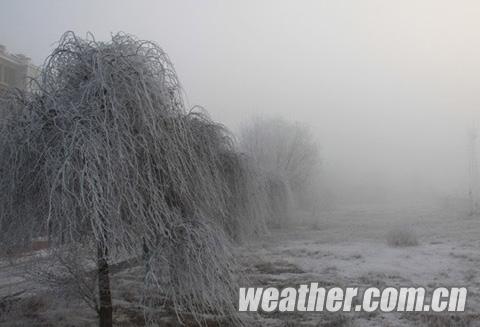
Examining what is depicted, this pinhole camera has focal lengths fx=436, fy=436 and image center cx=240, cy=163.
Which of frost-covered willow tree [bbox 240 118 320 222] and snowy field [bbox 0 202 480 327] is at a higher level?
frost-covered willow tree [bbox 240 118 320 222]

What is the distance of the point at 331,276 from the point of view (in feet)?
35.5

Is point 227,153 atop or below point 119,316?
atop

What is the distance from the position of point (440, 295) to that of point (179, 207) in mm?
5586

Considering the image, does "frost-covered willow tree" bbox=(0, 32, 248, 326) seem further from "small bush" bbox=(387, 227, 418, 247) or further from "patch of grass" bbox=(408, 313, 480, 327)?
"small bush" bbox=(387, 227, 418, 247)

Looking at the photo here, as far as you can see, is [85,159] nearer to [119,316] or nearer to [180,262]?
[180,262]

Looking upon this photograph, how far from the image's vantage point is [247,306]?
7.41 m

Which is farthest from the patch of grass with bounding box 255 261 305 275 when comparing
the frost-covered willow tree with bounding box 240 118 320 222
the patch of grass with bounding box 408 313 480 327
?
the frost-covered willow tree with bounding box 240 118 320 222

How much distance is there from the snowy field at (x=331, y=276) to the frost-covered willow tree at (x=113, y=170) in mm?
1424

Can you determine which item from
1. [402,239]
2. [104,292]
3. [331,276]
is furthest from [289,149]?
[104,292]

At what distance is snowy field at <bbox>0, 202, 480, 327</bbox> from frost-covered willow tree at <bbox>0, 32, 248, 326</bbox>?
1.42 m

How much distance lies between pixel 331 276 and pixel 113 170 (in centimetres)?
749

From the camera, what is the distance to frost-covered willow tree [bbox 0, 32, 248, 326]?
4750 millimetres

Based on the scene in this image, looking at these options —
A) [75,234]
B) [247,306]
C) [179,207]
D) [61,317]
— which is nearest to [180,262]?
[179,207]

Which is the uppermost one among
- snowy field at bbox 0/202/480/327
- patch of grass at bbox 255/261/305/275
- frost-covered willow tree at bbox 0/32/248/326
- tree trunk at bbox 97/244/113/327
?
frost-covered willow tree at bbox 0/32/248/326
